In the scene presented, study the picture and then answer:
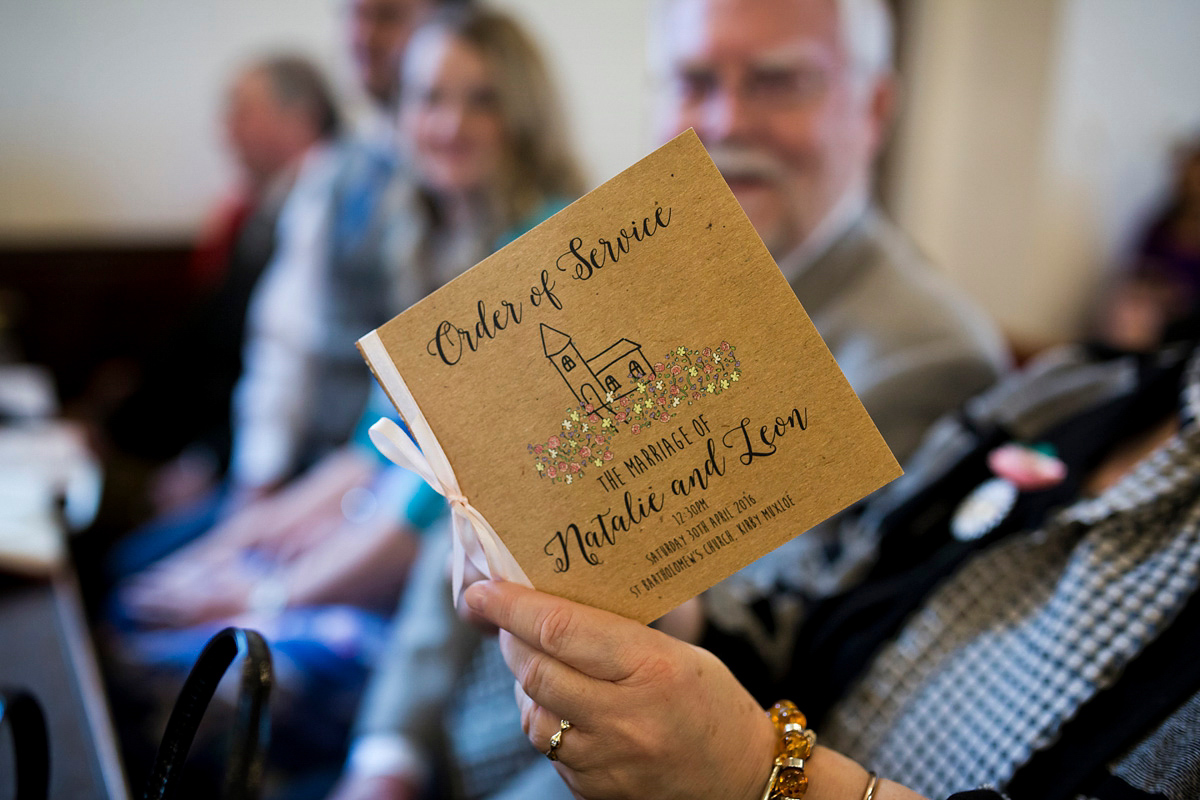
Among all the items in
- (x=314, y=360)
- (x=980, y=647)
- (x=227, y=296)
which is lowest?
(x=980, y=647)

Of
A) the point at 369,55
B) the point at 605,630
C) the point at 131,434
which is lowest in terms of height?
the point at 605,630

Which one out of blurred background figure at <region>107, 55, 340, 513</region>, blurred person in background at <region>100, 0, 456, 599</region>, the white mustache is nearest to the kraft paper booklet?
the white mustache

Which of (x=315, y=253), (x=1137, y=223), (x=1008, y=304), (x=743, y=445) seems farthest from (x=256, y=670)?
(x=1137, y=223)

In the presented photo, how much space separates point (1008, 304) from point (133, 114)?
3.32m

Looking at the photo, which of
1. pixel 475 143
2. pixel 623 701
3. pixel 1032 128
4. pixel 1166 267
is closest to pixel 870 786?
pixel 623 701

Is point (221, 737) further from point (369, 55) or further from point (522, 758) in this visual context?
point (369, 55)

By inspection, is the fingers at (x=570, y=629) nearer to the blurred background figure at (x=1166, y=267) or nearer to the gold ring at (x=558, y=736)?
the gold ring at (x=558, y=736)

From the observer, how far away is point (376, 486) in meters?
1.53

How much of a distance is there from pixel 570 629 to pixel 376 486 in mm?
1197

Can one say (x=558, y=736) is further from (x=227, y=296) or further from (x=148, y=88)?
(x=148, y=88)

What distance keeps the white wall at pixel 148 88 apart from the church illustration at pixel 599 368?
259cm

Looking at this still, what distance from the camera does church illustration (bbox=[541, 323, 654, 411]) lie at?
40 cm

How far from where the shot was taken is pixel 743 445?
414 mm

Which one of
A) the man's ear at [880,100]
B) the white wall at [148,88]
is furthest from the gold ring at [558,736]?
the white wall at [148,88]
